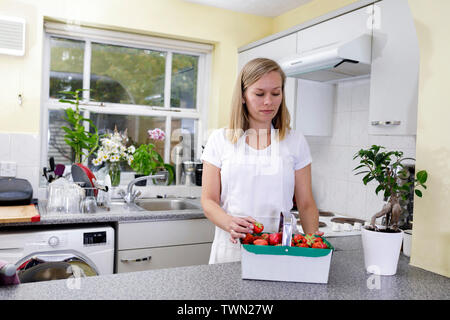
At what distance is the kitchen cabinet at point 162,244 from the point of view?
221cm

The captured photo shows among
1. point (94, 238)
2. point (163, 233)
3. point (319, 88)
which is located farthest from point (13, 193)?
point (319, 88)

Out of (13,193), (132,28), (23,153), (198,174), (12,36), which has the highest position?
(132,28)

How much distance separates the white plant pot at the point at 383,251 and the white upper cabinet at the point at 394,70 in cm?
74

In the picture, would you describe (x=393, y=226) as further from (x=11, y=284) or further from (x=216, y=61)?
(x=216, y=61)

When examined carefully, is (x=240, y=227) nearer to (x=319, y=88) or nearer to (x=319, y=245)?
(x=319, y=245)

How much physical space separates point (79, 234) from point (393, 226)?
148cm

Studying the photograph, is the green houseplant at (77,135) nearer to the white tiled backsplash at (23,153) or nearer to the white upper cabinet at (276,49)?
the white tiled backsplash at (23,153)

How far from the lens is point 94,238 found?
208 centimetres

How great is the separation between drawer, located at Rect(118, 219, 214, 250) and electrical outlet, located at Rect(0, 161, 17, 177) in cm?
84


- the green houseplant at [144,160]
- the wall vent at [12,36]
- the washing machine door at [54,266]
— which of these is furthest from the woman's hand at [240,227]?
the wall vent at [12,36]

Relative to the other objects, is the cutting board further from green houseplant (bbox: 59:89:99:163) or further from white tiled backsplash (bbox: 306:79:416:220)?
white tiled backsplash (bbox: 306:79:416:220)

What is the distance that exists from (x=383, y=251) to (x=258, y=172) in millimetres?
481

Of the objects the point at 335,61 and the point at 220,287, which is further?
the point at 335,61
